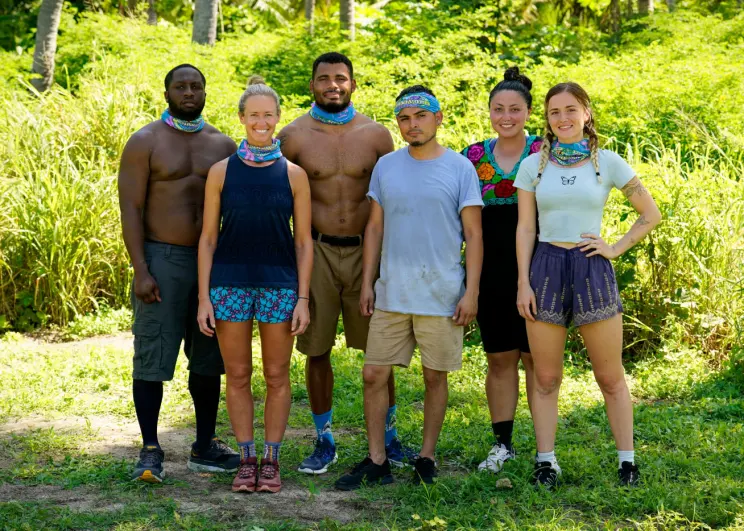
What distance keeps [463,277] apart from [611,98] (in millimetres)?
7659

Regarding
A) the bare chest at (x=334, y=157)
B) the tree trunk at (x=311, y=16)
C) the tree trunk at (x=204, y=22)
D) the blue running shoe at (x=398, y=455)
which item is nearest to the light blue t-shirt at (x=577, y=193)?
the bare chest at (x=334, y=157)

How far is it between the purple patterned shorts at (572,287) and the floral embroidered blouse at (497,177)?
43cm

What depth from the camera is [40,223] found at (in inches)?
322

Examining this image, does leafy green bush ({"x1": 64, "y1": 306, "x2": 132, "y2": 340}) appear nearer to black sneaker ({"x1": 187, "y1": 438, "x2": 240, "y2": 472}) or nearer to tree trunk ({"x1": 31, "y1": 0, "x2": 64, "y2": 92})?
black sneaker ({"x1": 187, "y1": 438, "x2": 240, "y2": 472})

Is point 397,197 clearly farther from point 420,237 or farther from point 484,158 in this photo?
point 484,158

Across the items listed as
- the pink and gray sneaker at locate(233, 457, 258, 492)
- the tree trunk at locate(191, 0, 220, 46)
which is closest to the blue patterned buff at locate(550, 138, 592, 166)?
the pink and gray sneaker at locate(233, 457, 258, 492)

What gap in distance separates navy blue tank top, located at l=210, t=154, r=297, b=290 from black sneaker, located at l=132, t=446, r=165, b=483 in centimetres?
102

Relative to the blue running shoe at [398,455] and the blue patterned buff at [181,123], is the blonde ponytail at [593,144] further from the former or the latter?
the blue patterned buff at [181,123]

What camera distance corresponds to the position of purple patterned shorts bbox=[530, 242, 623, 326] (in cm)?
432

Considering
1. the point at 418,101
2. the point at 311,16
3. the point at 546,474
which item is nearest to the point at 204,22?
the point at 311,16

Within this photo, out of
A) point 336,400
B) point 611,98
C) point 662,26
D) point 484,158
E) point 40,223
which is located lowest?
point 336,400

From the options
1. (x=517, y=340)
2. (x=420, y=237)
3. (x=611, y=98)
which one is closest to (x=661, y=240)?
(x=517, y=340)

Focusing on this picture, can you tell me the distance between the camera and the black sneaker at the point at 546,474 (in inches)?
178

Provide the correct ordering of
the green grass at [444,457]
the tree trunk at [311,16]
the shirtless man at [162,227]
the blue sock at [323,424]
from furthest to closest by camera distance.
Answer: the tree trunk at [311,16] < the blue sock at [323,424] < the shirtless man at [162,227] < the green grass at [444,457]
